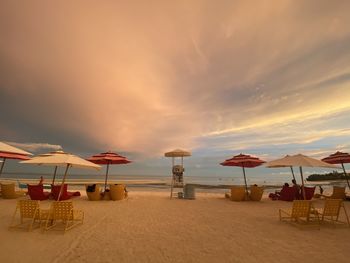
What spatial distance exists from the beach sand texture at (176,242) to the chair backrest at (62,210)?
479 mm

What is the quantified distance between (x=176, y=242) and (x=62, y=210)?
3.37 metres

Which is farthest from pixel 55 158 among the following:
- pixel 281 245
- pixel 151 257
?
pixel 281 245

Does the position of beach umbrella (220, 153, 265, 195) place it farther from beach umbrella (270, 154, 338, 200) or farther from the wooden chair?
the wooden chair

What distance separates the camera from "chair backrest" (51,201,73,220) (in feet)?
20.7

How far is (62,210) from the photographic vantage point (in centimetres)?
636

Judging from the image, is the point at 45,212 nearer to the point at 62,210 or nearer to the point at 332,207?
the point at 62,210

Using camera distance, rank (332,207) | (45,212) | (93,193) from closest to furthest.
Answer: (45,212) < (332,207) < (93,193)

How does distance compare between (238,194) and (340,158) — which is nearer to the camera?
(238,194)

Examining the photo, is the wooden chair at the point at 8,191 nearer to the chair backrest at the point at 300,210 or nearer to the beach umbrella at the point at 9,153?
the beach umbrella at the point at 9,153

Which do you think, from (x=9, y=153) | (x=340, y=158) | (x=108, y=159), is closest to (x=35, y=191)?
(x=9, y=153)

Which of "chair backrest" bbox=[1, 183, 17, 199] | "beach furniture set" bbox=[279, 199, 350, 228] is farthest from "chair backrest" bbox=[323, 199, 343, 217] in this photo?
"chair backrest" bbox=[1, 183, 17, 199]

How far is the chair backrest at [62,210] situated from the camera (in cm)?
632

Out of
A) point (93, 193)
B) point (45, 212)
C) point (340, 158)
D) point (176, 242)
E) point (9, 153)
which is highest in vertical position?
point (340, 158)

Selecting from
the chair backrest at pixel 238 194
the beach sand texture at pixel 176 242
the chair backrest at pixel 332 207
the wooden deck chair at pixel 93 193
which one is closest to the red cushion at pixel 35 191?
the wooden deck chair at pixel 93 193
